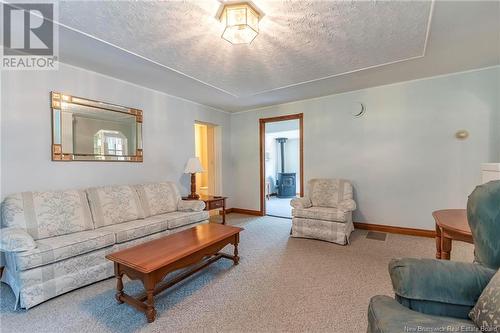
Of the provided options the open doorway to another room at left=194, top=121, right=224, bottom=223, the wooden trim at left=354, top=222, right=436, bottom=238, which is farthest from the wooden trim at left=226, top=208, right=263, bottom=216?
the wooden trim at left=354, top=222, right=436, bottom=238

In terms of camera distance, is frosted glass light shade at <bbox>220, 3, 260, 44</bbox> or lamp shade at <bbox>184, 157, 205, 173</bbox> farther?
lamp shade at <bbox>184, 157, 205, 173</bbox>

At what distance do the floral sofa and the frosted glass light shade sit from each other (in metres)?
2.25

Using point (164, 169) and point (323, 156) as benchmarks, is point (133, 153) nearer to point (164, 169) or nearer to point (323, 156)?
point (164, 169)

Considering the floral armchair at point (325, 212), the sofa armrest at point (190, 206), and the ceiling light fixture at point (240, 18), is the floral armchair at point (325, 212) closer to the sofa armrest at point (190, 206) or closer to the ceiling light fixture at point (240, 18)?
the sofa armrest at point (190, 206)

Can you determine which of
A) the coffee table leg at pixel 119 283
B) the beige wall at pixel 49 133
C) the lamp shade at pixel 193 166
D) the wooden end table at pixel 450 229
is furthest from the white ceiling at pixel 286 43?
the coffee table leg at pixel 119 283

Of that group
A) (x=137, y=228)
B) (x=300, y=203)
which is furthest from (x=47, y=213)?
(x=300, y=203)

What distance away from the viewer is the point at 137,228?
2.65 m

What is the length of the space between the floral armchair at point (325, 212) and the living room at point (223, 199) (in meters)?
0.03

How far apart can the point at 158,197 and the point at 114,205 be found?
623 mm

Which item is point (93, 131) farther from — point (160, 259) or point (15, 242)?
point (160, 259)

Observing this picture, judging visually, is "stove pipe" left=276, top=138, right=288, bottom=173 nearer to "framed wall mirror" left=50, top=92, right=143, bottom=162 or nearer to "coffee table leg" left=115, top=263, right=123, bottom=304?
"framed wall mirror" left=50, top=92, right=143, bottom=162

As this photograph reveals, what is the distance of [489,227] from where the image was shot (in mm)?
1181

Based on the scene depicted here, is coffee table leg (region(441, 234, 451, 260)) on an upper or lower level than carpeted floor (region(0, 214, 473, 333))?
upper

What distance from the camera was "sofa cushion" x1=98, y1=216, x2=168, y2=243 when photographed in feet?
8.23
